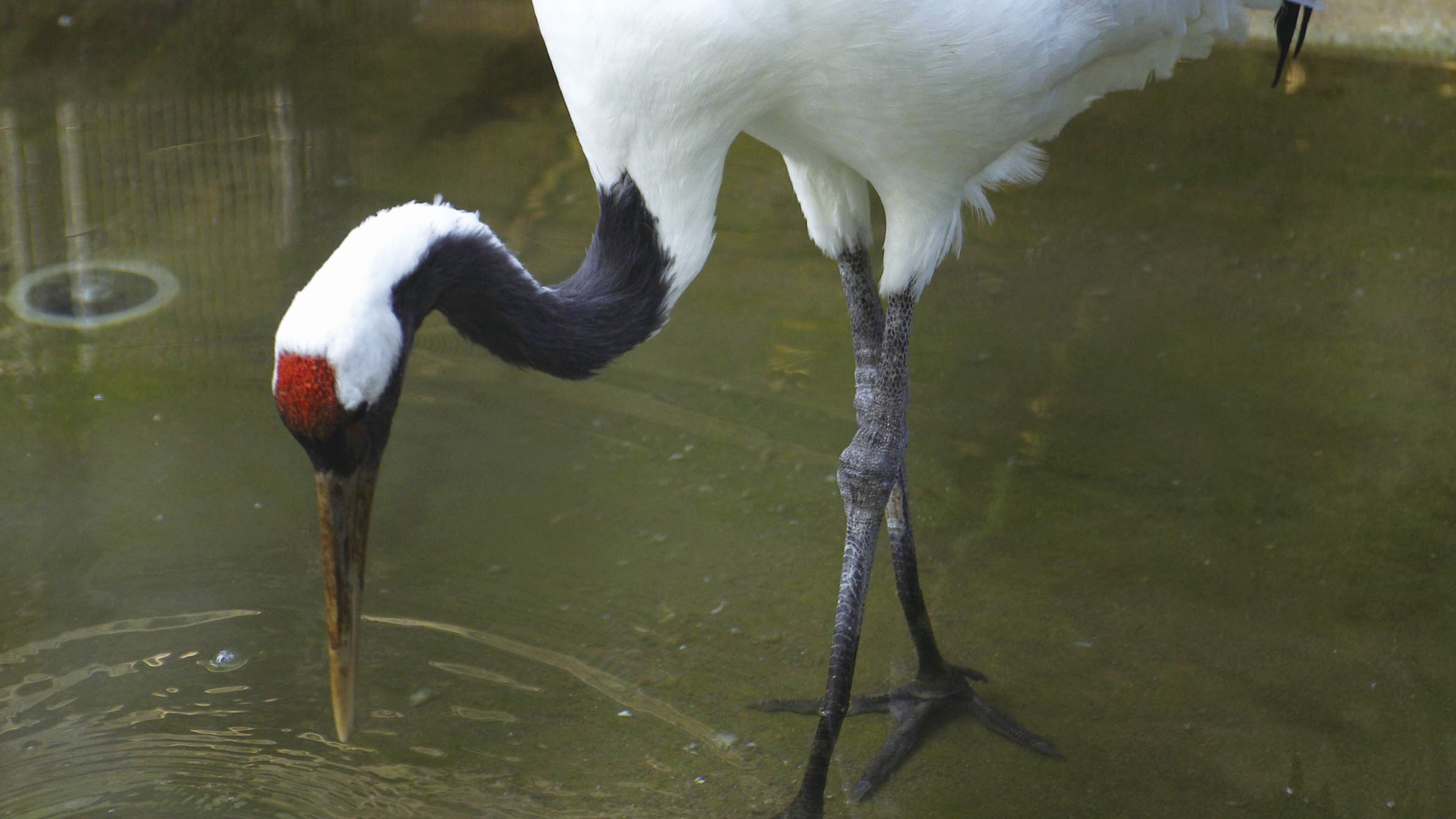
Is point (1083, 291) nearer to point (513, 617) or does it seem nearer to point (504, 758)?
point (513, 617)

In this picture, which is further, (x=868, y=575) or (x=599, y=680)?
(x=599, y=680)

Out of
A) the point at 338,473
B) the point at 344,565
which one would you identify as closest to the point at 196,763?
the point at 344,565

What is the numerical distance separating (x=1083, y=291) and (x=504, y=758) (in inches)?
87.5

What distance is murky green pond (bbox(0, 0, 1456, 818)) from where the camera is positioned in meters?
2.56

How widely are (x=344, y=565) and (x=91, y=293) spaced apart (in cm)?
227

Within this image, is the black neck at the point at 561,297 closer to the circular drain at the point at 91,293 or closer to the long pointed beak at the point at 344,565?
the long pointed beak at the point at 344,565

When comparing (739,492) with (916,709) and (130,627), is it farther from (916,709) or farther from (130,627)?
(130,627)

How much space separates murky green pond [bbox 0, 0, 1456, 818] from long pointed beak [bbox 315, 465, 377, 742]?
337mm

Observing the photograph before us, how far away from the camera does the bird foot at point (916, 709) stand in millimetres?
2588

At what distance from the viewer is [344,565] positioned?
6.87 feet

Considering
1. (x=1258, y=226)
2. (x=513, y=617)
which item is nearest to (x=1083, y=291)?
(x=1258, y=226)

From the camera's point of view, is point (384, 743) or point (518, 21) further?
point (518, 21)

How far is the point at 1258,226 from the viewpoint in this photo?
423 centimetres

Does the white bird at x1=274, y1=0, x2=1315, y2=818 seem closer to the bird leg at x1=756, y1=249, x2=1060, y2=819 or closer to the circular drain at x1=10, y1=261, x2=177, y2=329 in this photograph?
the bird leg at x1=756, y1=249, x2=1060, y2=819
